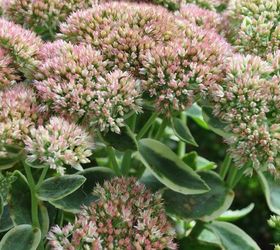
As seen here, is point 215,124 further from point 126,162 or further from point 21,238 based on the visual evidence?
point 21,238

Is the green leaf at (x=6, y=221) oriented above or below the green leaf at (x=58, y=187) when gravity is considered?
below

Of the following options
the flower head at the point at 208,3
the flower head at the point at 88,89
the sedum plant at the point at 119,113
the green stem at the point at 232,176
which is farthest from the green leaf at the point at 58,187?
the flower head at the point at 208,3

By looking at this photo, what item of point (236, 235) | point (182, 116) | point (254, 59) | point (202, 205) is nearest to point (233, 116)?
point (254, 59)

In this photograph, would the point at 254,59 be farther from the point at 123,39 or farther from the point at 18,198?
the point at 18,198

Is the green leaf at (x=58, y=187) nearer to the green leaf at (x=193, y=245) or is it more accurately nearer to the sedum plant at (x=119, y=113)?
the sedum plant at (x=119, y=113)

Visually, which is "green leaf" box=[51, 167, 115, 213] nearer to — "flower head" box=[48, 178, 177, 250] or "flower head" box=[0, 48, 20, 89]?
"flower head" box=[48, 178, 177, 250]

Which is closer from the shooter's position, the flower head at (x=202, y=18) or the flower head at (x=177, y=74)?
the flower head at (x=177, y=74)
